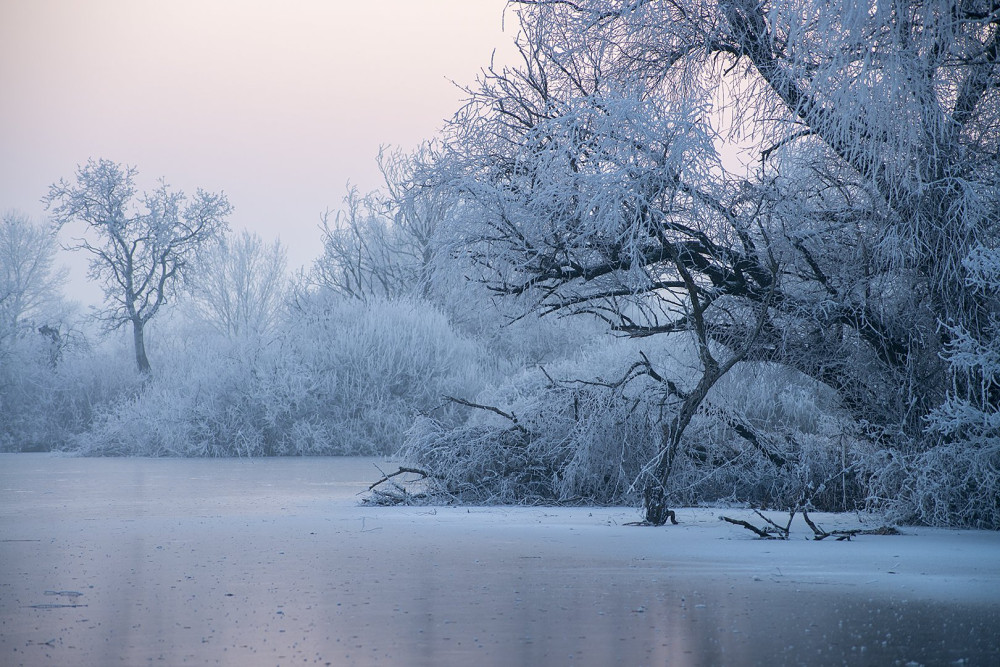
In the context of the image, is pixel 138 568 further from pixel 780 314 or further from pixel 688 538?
pixel 780 314

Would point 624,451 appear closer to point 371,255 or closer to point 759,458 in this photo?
point 759,458

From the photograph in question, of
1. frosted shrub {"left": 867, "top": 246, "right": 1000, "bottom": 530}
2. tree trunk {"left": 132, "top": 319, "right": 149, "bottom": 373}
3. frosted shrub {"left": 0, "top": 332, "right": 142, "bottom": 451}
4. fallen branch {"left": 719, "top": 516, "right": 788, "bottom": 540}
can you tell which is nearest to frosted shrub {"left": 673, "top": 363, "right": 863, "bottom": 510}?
frosted shrub {"left": 867, "top": 246, "right": 1000, "bottom": 530}

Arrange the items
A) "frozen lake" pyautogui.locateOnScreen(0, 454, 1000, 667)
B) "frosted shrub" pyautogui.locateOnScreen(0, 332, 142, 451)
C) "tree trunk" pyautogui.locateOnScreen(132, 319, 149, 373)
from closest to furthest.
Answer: "frozen lake" pyautogui.locateOnScreen(0, 454, 1000, 667) → "frosted shrub" pyautogui.locateOnScreen(0, 332, 142, 451) → "tree trunk" pyautogui.locateOnScreen(132, 319, 149, 373)

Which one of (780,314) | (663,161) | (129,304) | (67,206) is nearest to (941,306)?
(780,314)

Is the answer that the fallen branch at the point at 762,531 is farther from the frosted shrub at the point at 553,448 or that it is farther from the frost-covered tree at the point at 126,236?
the frost-covered tree at the point at 126,236

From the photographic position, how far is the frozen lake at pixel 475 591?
5.09m

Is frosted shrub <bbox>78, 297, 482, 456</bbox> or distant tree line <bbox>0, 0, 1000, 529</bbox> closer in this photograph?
distant tree line <bbox>0, 0, 1000, 529</bbox>

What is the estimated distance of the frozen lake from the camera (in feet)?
16.7

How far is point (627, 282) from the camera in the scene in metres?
11.9

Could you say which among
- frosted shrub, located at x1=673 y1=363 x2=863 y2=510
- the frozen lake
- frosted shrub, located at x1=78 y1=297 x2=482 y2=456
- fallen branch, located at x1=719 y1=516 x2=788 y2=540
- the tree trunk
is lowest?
the frozen lake

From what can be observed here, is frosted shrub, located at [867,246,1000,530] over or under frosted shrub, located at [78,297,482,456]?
under

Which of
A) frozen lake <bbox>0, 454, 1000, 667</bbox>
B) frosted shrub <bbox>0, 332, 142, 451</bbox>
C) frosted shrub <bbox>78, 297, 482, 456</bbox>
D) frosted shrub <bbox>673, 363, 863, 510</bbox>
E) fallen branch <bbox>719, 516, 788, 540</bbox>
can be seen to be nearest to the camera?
frozen lake <bbox>0, 454, 1000, 667</bbox>

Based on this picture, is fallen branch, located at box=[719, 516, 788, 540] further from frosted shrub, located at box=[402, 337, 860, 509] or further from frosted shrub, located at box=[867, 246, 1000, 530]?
frosted shrub, located at box=[402, 337, 860, 509]

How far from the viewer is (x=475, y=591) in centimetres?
673
